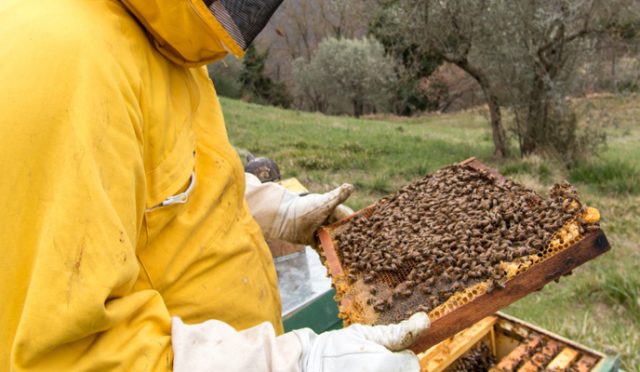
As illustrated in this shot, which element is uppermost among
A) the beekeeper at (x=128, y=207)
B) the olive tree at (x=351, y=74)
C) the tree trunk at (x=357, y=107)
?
the beekeeper at (x=128, y=207)

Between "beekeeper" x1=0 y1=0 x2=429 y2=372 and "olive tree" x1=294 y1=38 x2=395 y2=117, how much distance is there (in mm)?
29365

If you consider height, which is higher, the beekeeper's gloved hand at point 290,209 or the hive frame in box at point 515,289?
the hive frame in box at point 515,289

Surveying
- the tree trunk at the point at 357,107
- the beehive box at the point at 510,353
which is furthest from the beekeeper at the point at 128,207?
the tree trunk at the point at 357,107

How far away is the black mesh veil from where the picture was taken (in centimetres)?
168

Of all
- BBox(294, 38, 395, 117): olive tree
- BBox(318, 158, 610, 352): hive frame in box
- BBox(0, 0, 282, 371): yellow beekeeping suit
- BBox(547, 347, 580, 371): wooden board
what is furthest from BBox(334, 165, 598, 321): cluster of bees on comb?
BBox(294, 38, 395, 117): olive tree

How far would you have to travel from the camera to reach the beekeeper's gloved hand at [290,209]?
3043 millimetres

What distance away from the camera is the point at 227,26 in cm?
171

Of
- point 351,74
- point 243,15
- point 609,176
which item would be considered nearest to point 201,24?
point 243,15

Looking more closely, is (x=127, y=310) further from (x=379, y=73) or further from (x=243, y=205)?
(x=379, y=73)

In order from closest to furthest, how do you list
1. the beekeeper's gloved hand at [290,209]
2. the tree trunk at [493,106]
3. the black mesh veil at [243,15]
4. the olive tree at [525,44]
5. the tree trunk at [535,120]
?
the black mesh veil at [243,15]
the beekeeper's gloved hand at [290,209]
the olive tree at [525,44]
the tree trunk at [535,120]
the tree trunk at [493,106]

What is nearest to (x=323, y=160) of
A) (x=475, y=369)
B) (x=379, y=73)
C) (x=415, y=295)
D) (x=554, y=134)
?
(x=554, y=134)

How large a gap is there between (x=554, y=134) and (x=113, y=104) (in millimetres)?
11855

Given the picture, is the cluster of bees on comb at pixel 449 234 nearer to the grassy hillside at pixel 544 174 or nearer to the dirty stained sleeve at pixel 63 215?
the dirty stained sleeve at pixel 63 215

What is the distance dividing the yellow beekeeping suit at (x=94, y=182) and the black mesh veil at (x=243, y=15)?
5 cm
